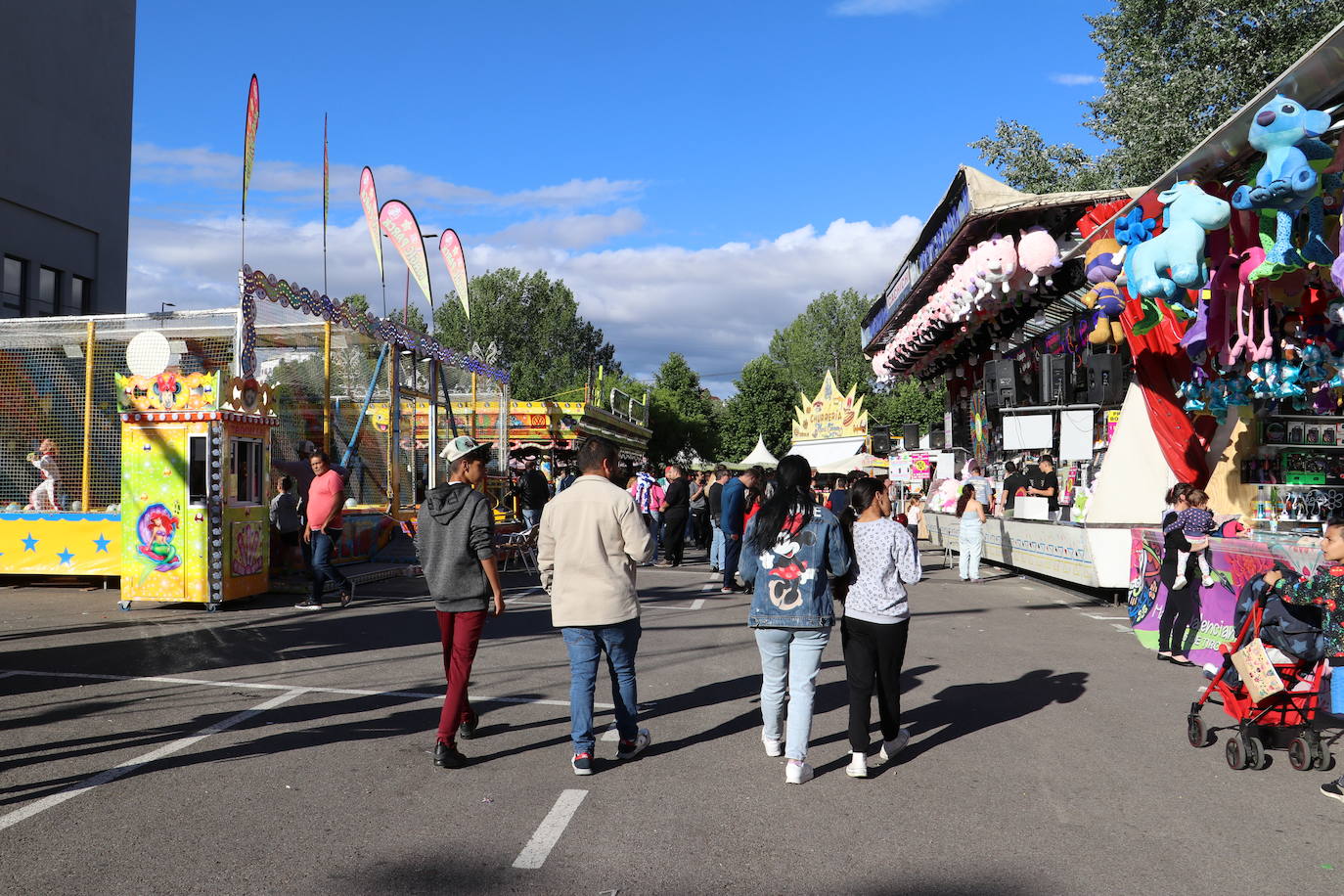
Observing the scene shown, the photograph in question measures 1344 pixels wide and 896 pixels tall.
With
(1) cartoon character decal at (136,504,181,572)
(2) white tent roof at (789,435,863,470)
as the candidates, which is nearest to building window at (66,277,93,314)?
(1) cartoon character decal at (136,504,181,572)

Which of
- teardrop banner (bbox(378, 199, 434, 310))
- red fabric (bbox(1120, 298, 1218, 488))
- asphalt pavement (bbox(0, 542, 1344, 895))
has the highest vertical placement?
teardrop banner (bbox(378, 199, 434, 310))

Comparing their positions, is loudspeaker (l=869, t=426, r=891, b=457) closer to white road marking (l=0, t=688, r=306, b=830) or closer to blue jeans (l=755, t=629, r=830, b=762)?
white road marking (l=0, t=688, r=306, b=830)

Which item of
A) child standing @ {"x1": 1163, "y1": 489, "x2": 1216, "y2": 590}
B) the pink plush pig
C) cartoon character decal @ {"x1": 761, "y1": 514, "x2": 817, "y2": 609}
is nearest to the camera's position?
cartoon character decal @ {"x1": 761, "y1": 514, "x2": 817, "y2": 609}

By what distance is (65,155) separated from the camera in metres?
28.1

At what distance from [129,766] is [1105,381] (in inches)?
486

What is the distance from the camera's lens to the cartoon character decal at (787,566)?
518cm

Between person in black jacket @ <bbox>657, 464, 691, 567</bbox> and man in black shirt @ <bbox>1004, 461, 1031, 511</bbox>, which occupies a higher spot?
man in black shirt @ <bbox>1004, 461, 1031, 511</bbox>

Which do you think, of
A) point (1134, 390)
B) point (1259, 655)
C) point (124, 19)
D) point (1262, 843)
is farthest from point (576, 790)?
point (124, 19)

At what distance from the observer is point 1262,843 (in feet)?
14.1

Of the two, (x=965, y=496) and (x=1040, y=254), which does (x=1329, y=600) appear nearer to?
(x=965, y=496)

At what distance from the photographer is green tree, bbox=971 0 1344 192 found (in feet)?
73.7

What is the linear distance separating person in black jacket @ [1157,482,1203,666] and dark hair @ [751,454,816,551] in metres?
4.78

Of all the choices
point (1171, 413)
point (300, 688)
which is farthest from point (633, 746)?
point (1171, 413)

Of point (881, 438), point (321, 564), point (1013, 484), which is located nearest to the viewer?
point (321, 564)
